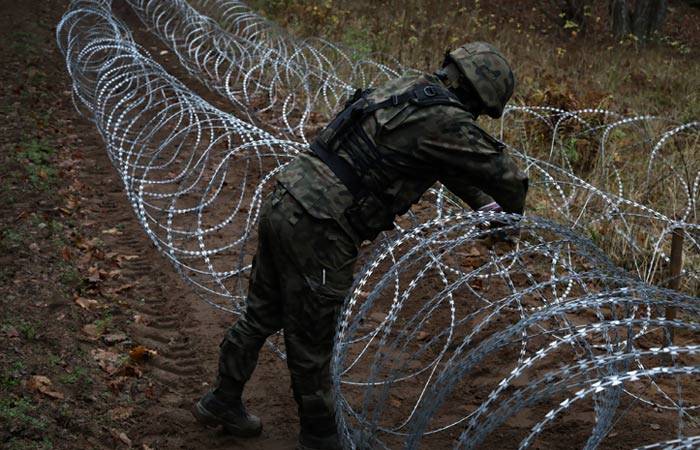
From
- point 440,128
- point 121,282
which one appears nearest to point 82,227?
point 121,282

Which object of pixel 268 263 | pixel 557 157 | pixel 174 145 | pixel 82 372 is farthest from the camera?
pixel 174 145

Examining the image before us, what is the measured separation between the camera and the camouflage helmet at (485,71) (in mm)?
3738

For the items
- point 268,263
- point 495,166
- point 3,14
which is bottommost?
point 3,14

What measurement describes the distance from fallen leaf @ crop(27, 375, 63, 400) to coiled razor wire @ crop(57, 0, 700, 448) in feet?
3.93

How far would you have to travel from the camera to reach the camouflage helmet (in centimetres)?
374

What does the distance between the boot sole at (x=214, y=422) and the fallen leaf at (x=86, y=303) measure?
1.56 m

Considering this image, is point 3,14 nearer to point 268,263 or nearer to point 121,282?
point 121,282

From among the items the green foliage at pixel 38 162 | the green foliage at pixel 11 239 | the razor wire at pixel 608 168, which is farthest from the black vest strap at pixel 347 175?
the green foliage at pixel 38 162

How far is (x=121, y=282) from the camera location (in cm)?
614

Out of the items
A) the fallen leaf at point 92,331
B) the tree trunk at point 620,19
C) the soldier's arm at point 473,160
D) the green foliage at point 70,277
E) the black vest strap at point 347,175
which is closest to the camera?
the soldier's arm at point 473,160

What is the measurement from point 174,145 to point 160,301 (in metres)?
4.14

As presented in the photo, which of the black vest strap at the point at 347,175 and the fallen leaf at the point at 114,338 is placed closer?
the black vest strap at the point at 347,175

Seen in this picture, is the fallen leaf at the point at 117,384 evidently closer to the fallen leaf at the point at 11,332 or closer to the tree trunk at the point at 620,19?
the fallen leaf at the point at 11,332

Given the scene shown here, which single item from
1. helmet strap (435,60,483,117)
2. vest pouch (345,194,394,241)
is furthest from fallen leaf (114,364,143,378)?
helmet strap (435,60,483,117)
